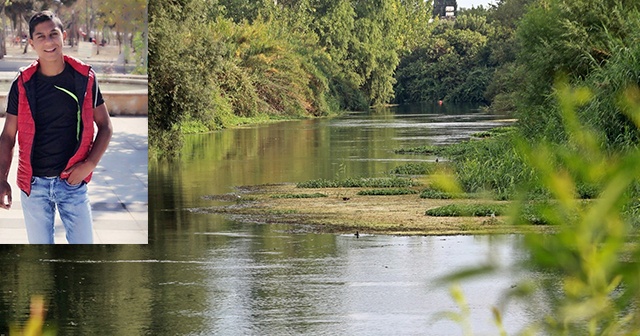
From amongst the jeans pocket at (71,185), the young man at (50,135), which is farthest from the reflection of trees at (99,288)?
the jeans pocket at (71,185)

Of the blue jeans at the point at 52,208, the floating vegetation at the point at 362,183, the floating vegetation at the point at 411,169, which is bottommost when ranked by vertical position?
the floating vegetation at the point at 411,169

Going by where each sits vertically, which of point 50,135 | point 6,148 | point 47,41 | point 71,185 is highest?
point 47,41

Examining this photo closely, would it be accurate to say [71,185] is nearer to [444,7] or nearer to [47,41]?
[47,41]

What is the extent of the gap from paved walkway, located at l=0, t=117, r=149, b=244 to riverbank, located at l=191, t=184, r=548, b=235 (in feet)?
13.6

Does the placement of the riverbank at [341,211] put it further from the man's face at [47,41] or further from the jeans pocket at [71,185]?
the man's face at [47,41]

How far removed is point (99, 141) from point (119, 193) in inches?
35.7

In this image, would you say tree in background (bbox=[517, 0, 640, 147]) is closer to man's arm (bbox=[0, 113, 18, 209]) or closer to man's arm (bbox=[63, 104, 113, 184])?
man's arm (bbox=[63, 104, 113, 184])

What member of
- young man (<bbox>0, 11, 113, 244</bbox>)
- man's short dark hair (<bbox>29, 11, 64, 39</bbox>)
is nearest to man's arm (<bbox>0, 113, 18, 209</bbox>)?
young man (<bbox>0, 11, 113, 244</bbox>)

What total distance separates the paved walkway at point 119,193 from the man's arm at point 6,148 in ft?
0.25

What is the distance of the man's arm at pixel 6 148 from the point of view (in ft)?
43.2

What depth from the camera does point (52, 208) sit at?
519 inches

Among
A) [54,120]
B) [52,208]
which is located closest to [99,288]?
[52,208]

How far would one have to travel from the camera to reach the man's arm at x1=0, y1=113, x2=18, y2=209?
13172 millimetres

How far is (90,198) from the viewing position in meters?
13.7
